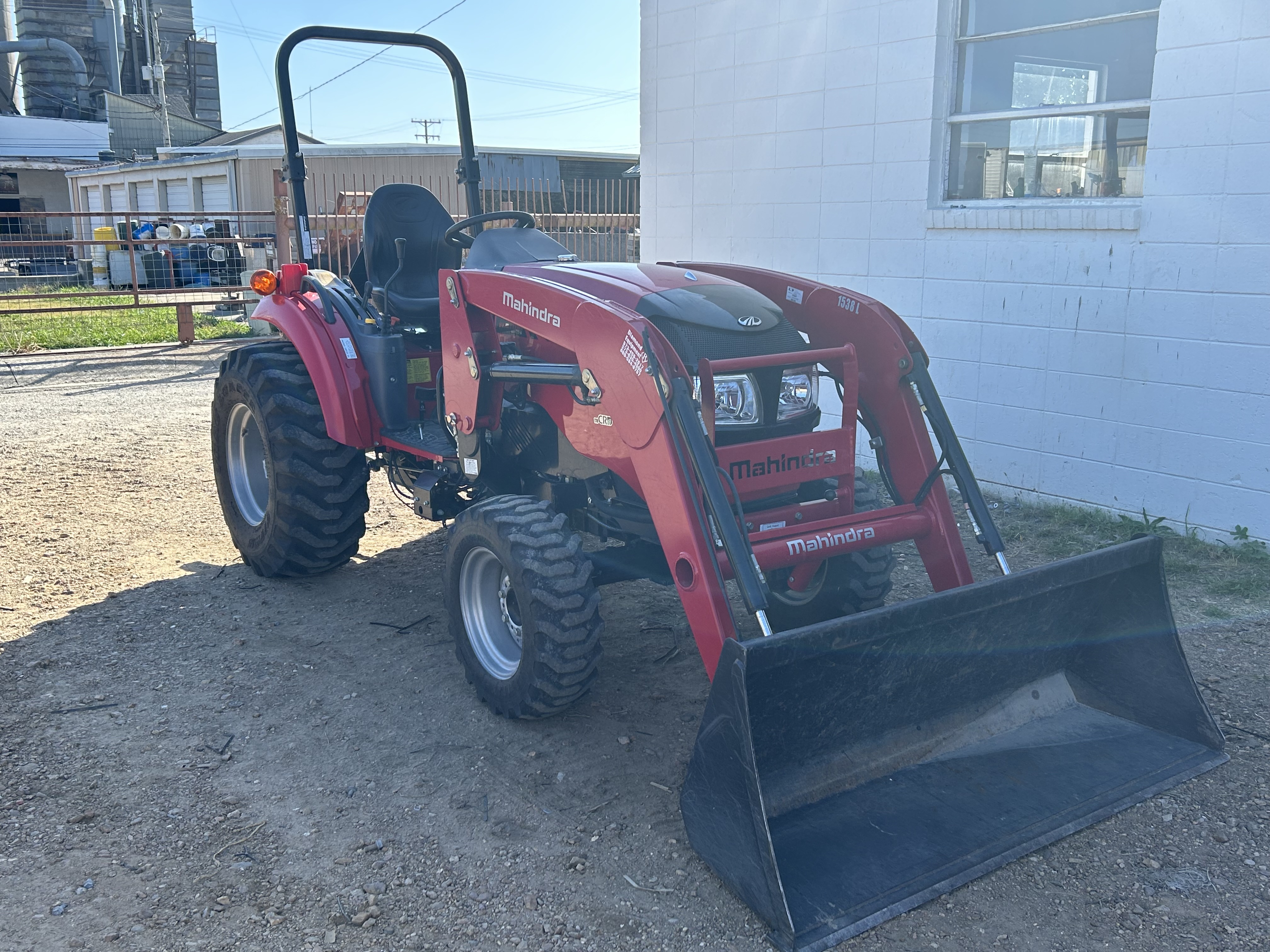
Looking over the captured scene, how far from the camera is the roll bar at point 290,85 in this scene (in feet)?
16.7

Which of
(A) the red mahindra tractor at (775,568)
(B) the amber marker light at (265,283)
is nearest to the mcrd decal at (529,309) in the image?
(A) the red mahindra tractor at (775,568)

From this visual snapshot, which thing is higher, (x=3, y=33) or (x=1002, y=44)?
(x=3, y=33)

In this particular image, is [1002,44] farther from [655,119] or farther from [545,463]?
[545,463]

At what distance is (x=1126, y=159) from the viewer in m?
5.77

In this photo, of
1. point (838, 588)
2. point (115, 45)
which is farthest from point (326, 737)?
point (115, 45)

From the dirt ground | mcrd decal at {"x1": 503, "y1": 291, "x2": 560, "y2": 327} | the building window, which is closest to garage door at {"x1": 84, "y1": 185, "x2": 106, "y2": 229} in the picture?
the dirt ground

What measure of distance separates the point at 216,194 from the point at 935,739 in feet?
79.8

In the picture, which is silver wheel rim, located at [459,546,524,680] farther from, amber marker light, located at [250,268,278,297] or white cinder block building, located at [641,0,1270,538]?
white cinder block building, located at [641,0,1270,538]

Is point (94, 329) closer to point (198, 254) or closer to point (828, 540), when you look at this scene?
point (198, 254)

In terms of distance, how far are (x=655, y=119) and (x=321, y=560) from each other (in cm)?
458

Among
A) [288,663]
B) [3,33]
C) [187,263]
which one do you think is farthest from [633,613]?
[3,33]

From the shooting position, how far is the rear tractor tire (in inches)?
161

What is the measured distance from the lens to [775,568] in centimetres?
344

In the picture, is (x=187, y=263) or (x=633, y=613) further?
(x=187, y=263)
